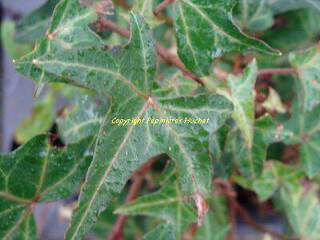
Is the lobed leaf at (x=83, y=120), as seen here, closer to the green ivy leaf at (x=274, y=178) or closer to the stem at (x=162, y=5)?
the stem at (x=162, y=5)

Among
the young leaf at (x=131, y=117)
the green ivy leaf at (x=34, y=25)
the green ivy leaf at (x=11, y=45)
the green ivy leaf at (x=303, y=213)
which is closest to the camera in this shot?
the young leaf at (x=131, y=117)

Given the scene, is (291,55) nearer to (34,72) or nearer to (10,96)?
(34,72)

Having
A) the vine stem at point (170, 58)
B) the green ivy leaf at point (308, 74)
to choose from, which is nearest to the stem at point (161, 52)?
the vine stem at point (170, 58)

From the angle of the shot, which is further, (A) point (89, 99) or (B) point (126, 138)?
(A) point (89, 99)

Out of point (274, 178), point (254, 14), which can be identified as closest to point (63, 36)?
point (254, 14)

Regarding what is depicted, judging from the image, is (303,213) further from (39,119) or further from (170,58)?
(39,119)

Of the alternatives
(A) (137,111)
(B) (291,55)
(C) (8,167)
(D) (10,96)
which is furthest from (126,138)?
(D) (10,96)
